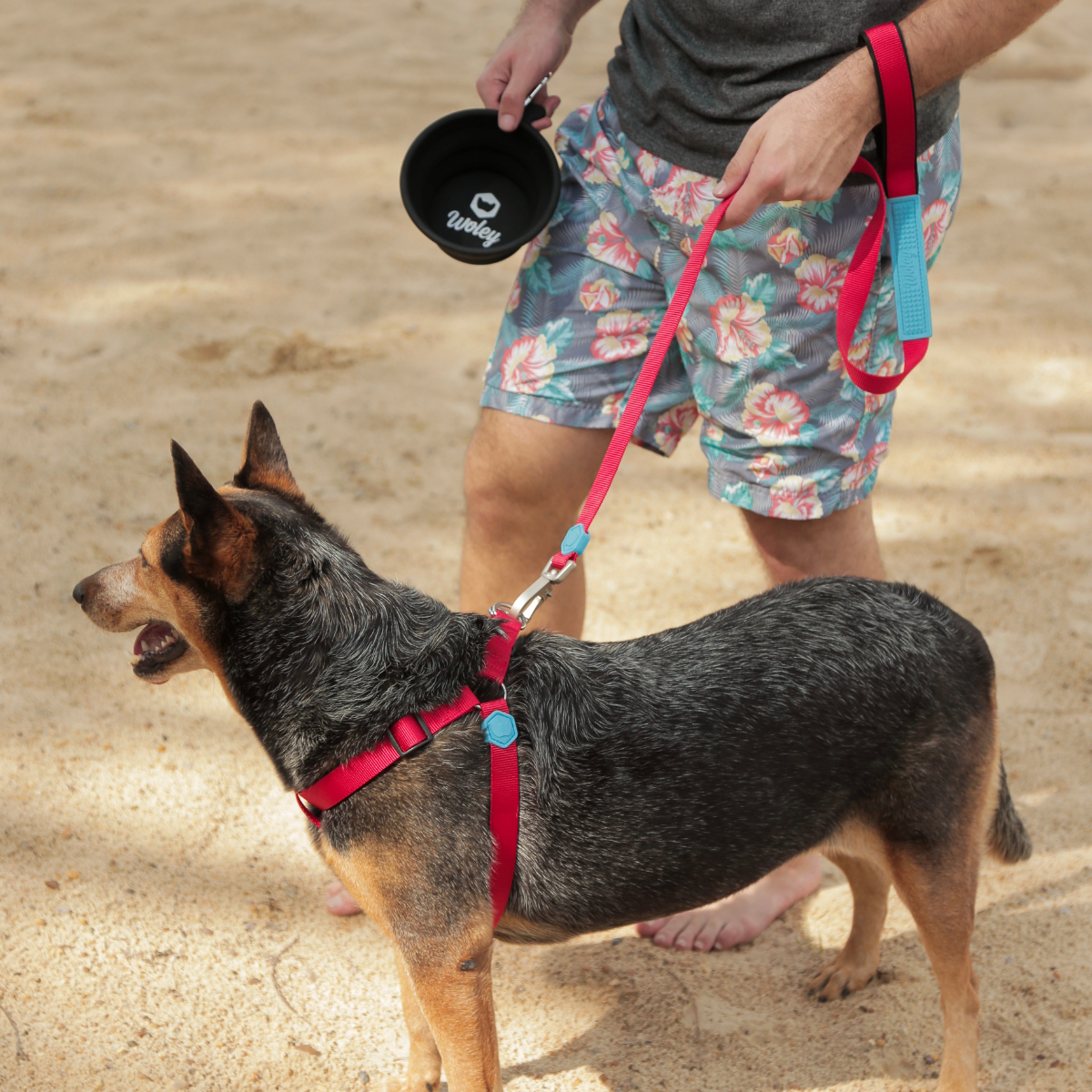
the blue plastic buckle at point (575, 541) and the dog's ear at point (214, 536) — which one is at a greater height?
the dog's ear at point (214, 536)

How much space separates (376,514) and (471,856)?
2.66m

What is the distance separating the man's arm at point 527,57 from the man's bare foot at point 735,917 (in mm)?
2255

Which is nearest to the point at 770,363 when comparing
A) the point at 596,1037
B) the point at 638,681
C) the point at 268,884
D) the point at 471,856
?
the point at 638,681

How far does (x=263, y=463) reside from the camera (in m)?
2.73

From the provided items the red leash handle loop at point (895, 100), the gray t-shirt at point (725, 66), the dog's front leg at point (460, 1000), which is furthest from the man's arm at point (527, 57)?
the dog's front leg at point (460, 1000)

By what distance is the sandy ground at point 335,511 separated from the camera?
296 cm

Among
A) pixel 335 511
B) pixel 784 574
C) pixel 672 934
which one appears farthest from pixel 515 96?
pixel 672 934

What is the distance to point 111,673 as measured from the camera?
3.94 m

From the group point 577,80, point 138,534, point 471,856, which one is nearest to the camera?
point 471,856

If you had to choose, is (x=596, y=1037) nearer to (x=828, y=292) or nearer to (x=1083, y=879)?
(x=1083, y=879)

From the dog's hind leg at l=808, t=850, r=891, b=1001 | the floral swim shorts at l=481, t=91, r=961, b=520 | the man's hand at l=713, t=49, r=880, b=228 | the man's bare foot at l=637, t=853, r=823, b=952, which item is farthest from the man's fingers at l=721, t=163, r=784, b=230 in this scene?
the man's bare foot at l=637, t=853, r=823, b=952

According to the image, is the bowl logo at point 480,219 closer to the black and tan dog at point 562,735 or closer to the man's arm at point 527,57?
the man's arm at point 527,57

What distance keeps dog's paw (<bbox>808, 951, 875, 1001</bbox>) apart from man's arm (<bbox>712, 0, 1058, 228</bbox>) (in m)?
2.02

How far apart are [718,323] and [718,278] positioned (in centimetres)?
11
